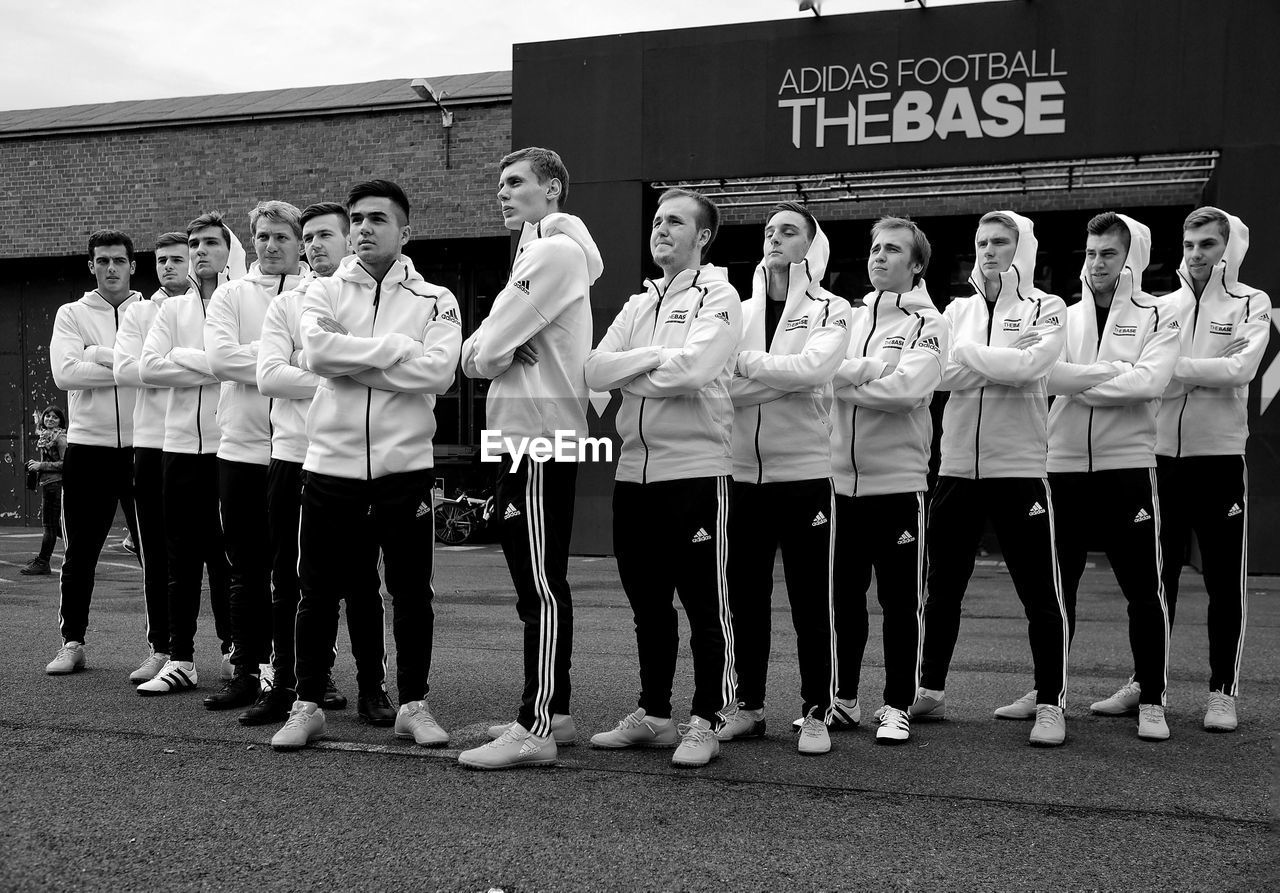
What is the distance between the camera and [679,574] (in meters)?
4.89

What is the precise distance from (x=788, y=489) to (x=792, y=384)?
18.7 inches

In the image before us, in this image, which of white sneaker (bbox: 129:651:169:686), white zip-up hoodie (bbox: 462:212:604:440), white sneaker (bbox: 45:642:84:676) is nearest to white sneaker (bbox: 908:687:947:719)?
white zip-up hoodie (bbox: 462:212:604:440)

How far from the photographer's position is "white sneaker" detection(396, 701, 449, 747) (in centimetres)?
490

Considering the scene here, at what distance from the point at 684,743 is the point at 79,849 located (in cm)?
212

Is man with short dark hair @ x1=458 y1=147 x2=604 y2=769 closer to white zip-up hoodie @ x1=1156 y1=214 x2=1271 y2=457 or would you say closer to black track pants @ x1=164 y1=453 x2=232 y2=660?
black track pants @ x1=164 y1=453 x2=232 y2=660

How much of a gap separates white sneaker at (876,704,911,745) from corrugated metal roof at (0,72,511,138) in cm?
1599

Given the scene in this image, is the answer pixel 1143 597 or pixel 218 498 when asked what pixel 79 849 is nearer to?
pixel 218 498

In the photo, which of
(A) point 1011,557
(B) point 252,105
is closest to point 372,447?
(A) point 1011,557

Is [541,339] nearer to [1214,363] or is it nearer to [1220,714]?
[1214,363]

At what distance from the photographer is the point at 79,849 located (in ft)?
11.7

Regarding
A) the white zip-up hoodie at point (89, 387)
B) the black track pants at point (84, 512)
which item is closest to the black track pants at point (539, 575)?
the black track pants at point (84, 512)

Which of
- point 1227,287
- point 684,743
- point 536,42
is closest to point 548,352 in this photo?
point 684,743

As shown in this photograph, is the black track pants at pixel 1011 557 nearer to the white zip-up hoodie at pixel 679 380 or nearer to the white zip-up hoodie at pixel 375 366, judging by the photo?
the white zip-up hoodie at pixel 679 380

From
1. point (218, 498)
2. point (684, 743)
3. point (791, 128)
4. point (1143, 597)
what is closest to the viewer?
point (684, 743)
